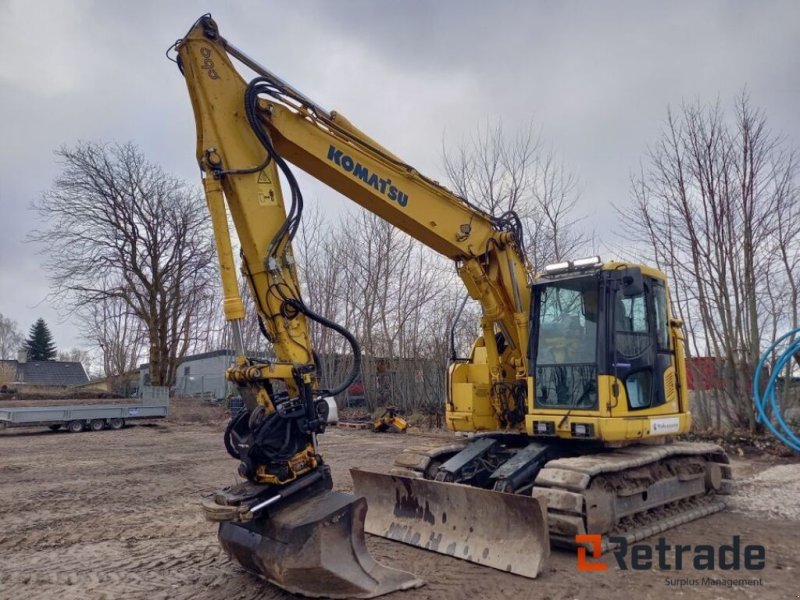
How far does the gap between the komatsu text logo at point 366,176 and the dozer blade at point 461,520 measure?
8.80ft

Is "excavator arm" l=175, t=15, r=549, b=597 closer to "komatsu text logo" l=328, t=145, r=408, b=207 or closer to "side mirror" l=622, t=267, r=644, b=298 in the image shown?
"komatsu text logo" l=328, t=145, r=408, b=207

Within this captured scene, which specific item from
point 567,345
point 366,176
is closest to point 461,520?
point 567,345

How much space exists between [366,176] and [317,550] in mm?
3228

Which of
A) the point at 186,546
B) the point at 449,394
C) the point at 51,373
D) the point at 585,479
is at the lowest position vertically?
the point at 186,546

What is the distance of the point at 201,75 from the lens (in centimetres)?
499

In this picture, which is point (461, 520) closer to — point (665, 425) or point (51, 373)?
point (665, 425)

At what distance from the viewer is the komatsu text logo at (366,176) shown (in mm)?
5637

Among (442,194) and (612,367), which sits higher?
(442,194)

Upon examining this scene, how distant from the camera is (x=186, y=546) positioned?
580 cm

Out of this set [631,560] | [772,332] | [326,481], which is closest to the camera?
[326,481]

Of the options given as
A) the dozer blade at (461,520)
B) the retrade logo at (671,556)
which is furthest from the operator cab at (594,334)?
the dozer blade at (461,520)

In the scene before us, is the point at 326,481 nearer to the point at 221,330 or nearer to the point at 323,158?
the point at 323,158

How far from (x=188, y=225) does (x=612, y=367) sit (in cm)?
2447

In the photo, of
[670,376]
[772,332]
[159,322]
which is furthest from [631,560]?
[159,322]
